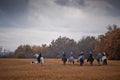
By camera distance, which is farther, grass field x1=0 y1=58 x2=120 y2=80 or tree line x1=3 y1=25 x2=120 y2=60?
tree line x1=3 y1=25 x2=120 y2=60

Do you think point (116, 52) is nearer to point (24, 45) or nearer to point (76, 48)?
point (76, 48)

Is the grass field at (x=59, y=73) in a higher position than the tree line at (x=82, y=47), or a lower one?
lower

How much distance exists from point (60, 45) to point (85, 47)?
14.2 metres

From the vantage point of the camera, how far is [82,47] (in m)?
102

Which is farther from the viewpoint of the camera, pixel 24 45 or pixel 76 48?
pixel 24 45

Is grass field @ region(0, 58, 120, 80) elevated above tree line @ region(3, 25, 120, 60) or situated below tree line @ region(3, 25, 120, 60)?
below

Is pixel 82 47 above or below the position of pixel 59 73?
above

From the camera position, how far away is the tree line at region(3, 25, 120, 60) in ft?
240

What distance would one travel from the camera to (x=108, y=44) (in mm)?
74188

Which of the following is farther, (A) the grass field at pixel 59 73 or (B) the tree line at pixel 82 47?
(B) the tree line at pixel 82 47

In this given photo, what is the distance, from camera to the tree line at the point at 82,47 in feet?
240

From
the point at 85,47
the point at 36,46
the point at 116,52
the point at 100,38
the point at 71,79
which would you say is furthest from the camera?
the point at 36,46

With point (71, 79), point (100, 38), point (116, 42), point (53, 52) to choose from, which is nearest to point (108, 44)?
point (116, 42)

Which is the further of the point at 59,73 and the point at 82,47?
the point at 82,47
